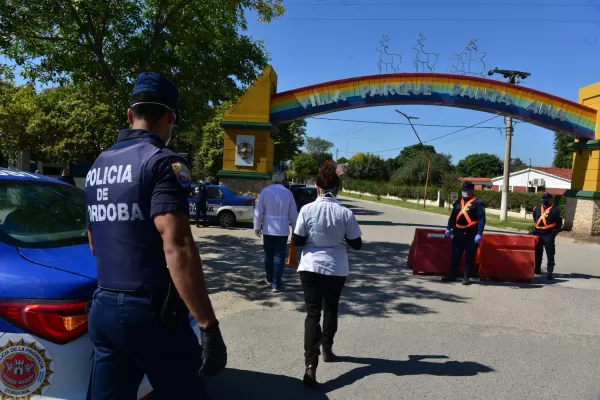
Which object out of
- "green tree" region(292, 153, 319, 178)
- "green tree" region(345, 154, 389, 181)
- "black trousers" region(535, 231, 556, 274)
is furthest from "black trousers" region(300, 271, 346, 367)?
"green tree" region(345, 154, 389, 181)

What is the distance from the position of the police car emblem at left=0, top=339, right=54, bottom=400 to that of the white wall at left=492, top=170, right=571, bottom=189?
62445mm

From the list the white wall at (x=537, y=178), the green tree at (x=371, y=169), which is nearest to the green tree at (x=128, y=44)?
the white wall at (x=537, y=178)

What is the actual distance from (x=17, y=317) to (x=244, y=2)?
8105mm

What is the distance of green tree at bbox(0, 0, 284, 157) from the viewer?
752 cm

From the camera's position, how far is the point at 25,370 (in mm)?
2078

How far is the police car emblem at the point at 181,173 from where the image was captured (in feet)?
5.94

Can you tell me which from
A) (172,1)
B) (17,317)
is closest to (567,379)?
(17,317)

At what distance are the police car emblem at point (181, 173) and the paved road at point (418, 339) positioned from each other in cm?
230

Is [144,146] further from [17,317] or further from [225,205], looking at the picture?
[225,205]

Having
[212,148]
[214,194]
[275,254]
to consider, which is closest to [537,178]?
[212,148]

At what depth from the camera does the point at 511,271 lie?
27.4 feet

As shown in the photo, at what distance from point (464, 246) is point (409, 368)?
164 inches

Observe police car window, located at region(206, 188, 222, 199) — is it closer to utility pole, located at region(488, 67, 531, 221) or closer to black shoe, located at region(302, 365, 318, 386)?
black shoe, located at region(302, 365, 318, 386)

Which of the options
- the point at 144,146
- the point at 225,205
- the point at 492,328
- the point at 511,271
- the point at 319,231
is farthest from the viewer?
the point at 225,205
